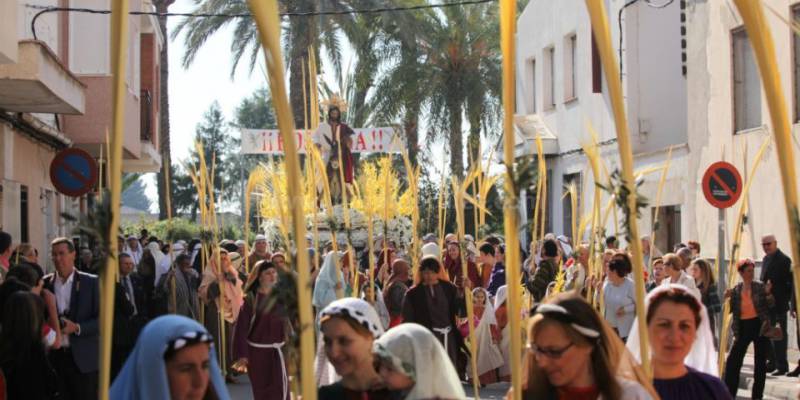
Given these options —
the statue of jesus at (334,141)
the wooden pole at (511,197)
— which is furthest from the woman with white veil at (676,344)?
the statue of jesus at (334,141)

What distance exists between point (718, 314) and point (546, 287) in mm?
1765

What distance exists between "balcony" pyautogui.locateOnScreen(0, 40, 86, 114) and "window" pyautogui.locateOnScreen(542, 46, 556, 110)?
16.0 metres

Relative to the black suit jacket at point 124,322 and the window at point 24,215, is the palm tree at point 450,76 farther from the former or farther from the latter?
the black suit jacket at point 124,322

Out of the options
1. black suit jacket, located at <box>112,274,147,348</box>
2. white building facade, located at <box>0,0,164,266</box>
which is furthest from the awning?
black suit jacket, located at <box>112,274,147,348</box>

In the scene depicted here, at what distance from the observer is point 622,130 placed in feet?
13.8

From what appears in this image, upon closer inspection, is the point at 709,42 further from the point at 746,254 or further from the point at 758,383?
the point at 758,383

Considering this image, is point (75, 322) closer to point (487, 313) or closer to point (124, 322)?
point (124, 322)

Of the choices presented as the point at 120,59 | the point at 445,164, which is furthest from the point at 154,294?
the point at 120,59

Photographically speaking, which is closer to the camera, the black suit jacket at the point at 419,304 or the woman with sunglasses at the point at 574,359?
the woman with sunglasses at the point at 574,359

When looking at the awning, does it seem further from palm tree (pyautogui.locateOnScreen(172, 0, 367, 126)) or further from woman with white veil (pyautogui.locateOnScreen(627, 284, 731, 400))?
woman with white veil (pyautogui.locateOnScreen(627, 284, 731, 400))

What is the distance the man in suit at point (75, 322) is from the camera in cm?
949

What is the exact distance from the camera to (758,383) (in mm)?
12656

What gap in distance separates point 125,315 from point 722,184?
7.53 m

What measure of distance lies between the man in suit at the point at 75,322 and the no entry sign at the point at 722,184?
764 centimetres
